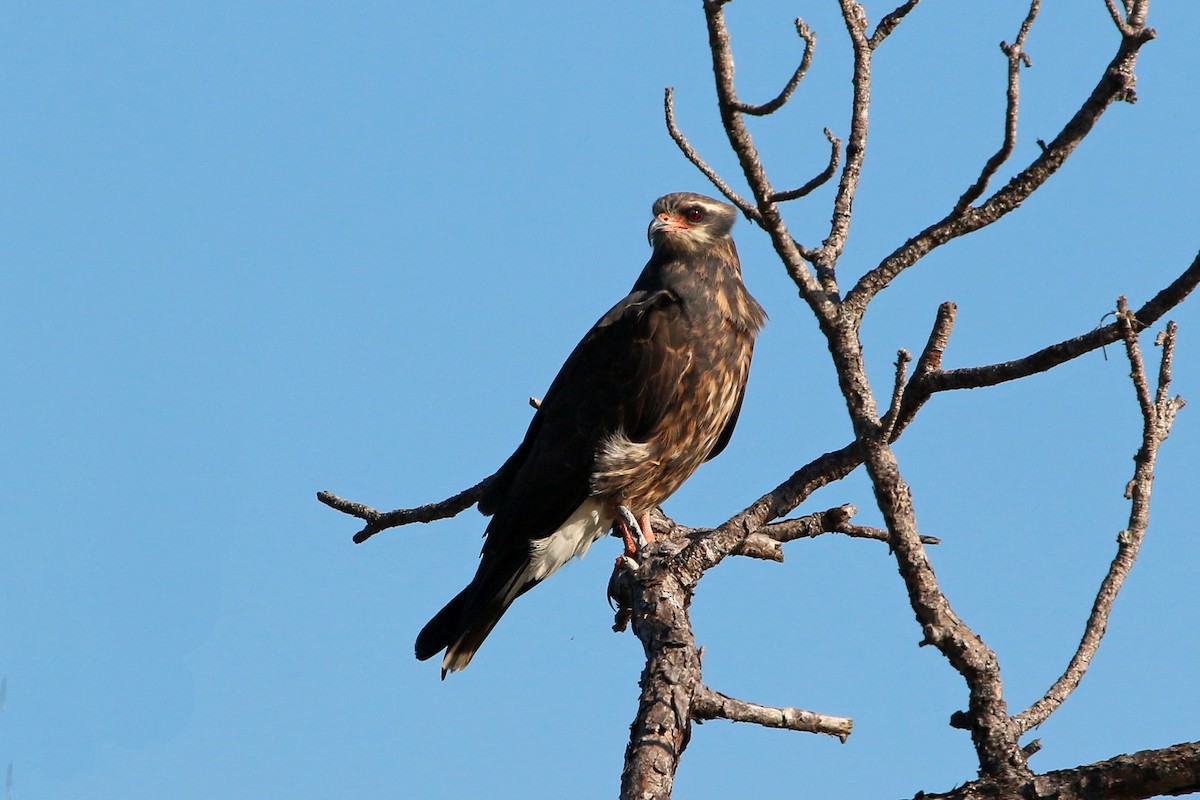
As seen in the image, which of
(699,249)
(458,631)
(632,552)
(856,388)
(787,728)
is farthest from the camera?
(699,249)

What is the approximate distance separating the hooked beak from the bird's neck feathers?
10cm

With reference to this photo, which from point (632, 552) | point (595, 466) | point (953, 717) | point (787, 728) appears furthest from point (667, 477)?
point (953, 717)

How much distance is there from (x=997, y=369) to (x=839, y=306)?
41 centimetres

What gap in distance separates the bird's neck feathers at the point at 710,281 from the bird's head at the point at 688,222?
0.04 meters

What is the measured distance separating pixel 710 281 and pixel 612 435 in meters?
0.97

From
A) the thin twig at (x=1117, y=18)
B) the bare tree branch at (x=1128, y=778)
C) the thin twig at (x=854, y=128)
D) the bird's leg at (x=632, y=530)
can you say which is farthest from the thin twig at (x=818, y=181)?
the bird's leg at (x=632, y=530)

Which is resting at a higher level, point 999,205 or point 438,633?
point 438,633

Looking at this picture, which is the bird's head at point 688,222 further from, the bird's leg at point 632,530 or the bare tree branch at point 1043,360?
the bare tree branch at point 1043,360

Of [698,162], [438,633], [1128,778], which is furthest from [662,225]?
[1128,778]

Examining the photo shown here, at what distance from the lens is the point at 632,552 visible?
17.8 ft

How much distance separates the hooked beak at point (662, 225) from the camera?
6.41m

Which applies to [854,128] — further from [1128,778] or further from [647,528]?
[647,528]

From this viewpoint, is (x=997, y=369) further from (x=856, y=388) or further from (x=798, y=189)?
(x=798, y=189)

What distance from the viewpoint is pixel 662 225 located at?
642cm
